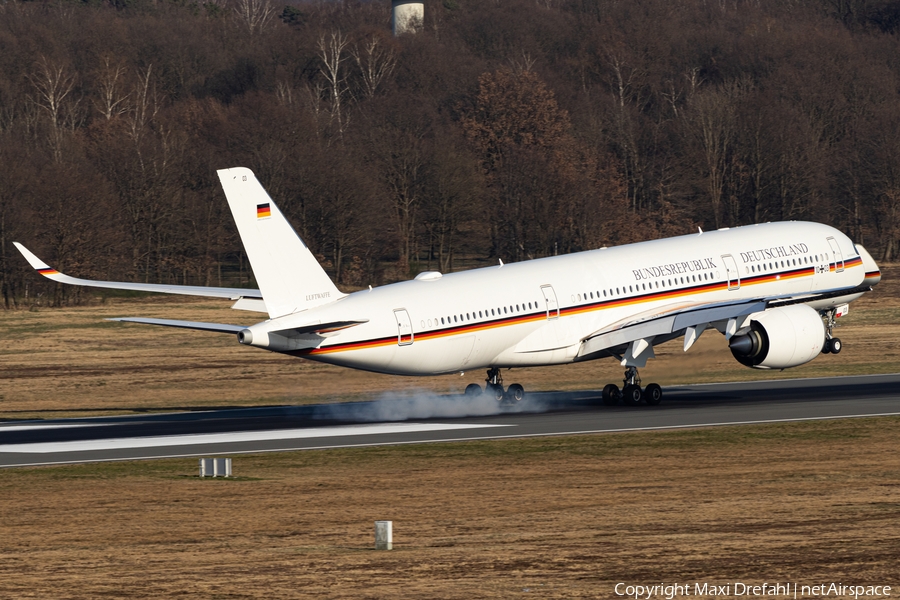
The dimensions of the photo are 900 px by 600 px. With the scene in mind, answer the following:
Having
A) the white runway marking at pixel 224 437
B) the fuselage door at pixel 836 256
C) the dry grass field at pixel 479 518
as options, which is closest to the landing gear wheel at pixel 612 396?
the white runway marking at pixel 224 437

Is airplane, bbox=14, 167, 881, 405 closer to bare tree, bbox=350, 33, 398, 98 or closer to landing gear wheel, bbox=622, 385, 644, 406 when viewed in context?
landing gear wheel, bbox=622, 385, 644, 406

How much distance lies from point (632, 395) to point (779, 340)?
545 centimetres

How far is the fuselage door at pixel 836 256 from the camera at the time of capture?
50.0 meters

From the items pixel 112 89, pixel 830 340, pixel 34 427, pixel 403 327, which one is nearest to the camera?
pixel 403 327

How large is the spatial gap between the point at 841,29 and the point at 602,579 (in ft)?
578

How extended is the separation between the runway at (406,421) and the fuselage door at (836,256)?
464 cm

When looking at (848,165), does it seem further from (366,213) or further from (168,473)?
(168,473)

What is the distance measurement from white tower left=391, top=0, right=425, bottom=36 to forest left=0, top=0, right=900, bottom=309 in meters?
7.94

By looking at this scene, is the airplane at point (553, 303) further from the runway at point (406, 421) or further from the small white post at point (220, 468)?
the small white post at point (220, 468)

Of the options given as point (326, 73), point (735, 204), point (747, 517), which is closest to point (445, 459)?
point (747, 517)

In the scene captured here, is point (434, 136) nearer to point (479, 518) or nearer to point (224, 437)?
point (224, 437)

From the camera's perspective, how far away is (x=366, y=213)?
112 m

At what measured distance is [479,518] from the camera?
23.2 meters

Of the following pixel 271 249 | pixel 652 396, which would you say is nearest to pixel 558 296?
pixel 652 396
